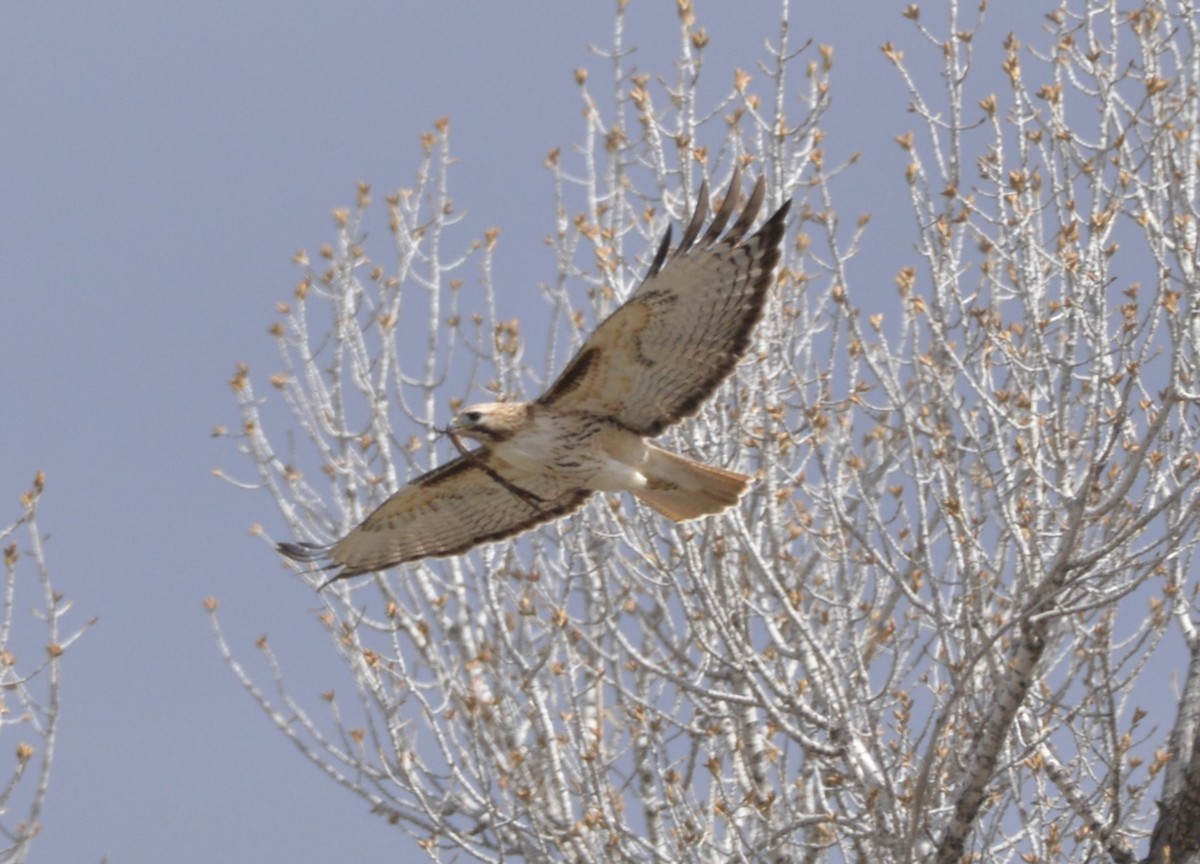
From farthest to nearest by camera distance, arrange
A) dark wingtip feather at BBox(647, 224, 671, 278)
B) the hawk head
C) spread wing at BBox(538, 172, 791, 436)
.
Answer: the hawk head → spread wing at BBox(538, 172, 791, 436) → dark wingtip feather at BBox(647, 224, 671, 278)

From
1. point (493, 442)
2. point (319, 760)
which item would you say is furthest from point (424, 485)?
point (319, 760)

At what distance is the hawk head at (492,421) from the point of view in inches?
273

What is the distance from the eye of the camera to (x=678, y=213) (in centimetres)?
824

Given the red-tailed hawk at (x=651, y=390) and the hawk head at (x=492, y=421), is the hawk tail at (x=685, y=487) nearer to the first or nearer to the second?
the red-tailed hawk at (x=651, y=390)

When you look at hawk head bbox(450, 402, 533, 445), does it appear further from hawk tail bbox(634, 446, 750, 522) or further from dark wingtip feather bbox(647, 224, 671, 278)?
dark wingtip feather bbox(647, 224, 671, 278)

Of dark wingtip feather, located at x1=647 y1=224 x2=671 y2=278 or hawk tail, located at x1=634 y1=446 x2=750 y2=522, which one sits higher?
dark wingtip feather, located at x1=647 y1=224 x2=671 y2=278

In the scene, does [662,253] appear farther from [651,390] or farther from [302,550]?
[302,550]

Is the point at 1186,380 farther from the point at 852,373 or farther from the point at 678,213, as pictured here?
the point at 678,213

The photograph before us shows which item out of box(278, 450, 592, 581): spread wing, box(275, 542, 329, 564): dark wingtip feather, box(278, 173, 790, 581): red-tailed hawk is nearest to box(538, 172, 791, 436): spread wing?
box(278, 173, 790, 581): red-tailed hawk

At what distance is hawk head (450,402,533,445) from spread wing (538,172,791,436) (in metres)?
0.13

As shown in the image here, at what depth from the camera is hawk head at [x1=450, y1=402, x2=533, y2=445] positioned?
22.7 feet

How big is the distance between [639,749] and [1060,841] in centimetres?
245

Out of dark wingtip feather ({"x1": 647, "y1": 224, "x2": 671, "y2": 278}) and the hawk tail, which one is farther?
the hawk tail

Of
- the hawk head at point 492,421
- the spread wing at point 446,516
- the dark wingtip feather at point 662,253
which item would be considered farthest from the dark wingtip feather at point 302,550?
the dark wingtip feather at point 662,253
